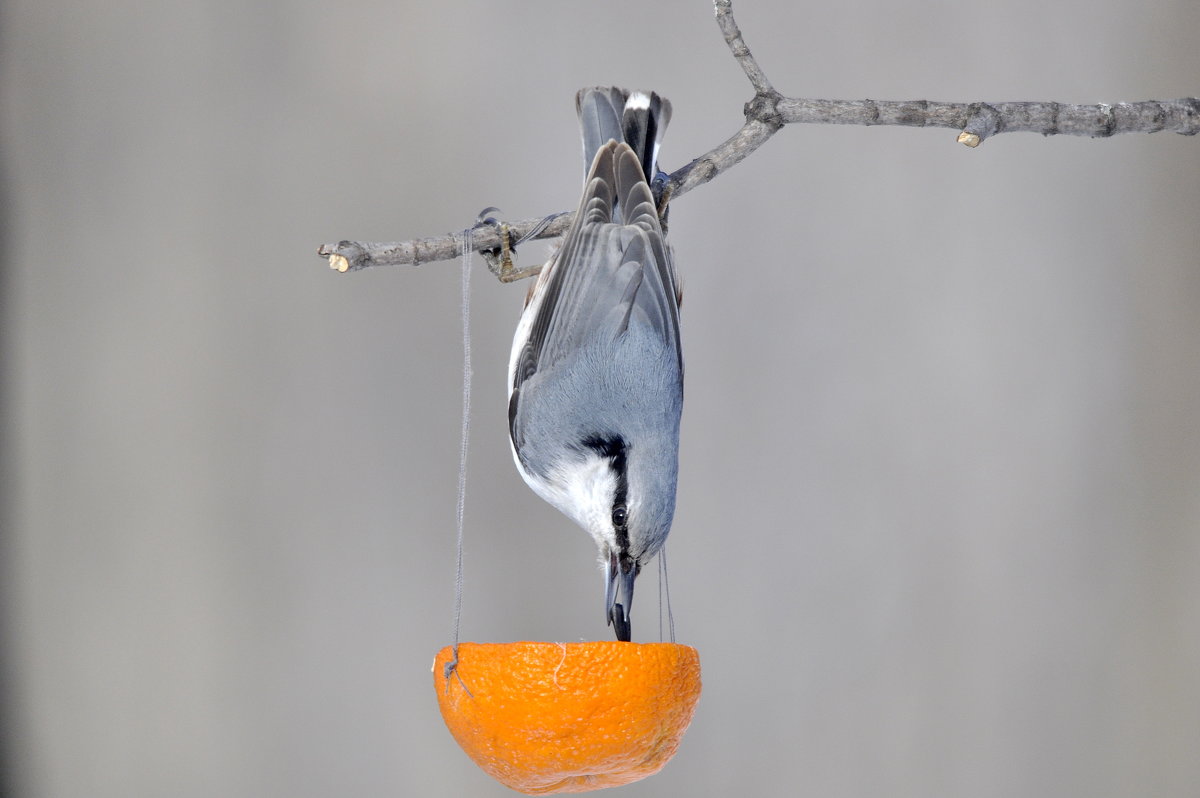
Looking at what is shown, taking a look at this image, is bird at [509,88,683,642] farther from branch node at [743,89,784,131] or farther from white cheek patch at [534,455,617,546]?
branch node at [743,89,784,131]

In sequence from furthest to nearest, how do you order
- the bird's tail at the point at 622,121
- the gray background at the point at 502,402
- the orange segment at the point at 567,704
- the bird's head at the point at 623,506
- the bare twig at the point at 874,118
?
the gray background at the point at 502,402
the bird's tail at the point at 622,121
the bare twig at the point at 874,118
the bird's head at the point at 623,506
the orange segment at the point at 567,704

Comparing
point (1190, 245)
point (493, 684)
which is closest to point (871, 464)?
point (1190, 245)

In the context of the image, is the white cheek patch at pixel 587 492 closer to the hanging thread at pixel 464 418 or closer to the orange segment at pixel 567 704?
the hanging thread at pixel 464 418

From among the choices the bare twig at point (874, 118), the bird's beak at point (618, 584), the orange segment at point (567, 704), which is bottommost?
the orange segment at point (567, 704)

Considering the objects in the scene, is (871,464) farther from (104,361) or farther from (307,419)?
(104,361)

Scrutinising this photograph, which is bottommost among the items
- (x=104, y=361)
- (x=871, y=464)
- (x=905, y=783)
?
(x=905, y=783)

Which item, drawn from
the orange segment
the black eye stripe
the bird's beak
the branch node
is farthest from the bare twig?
the orange segment

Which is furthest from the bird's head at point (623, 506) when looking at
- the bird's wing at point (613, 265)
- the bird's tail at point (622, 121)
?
the bird's tail at point (622, 121)
